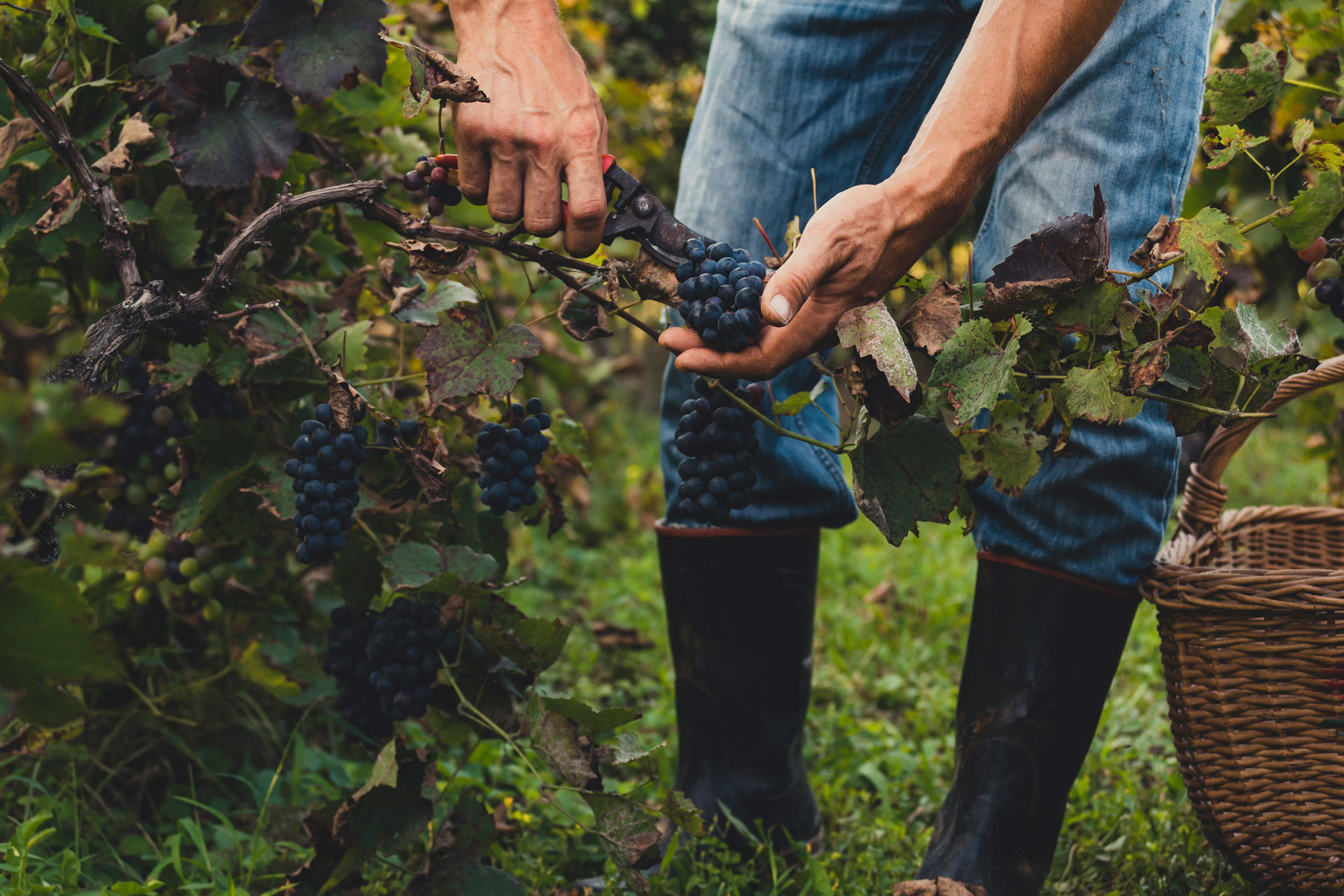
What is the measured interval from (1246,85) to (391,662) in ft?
4.44

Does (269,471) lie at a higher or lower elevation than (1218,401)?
lower

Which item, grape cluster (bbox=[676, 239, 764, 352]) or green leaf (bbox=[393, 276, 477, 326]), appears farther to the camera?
green leaf (bbox=[393, 276, 477, 326])

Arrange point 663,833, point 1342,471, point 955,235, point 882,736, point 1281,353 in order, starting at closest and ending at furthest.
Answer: point 1281,353, point 663,833, point 882,736, point 1342,471, point 955,235

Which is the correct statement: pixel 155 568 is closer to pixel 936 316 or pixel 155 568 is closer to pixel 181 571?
pixel 181 571

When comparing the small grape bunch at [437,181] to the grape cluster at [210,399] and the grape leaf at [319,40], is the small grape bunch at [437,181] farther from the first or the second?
the grape cluster at [210,399]

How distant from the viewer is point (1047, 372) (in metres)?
1.13

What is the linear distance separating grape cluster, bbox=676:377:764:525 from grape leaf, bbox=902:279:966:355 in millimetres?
233

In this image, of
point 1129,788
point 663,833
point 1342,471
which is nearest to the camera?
point 663,833

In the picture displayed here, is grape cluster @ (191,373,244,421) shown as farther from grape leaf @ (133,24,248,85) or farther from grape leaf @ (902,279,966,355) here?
grape leaf @ (902,279,966,355)

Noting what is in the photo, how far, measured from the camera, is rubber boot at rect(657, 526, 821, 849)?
5.07 feet

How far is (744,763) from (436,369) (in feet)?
2.87

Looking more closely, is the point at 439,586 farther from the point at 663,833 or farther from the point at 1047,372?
the point at 1047,372

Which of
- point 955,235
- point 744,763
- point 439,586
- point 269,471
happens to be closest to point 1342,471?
point 744,763

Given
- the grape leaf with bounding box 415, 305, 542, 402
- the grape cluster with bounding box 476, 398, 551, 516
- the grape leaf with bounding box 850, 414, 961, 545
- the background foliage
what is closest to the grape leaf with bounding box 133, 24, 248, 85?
the background foliage
